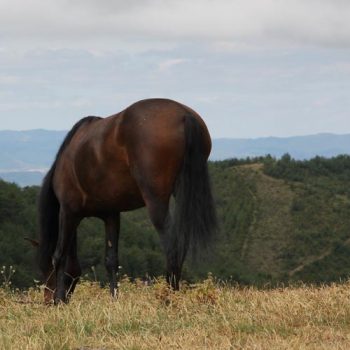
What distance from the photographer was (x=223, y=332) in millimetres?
5539

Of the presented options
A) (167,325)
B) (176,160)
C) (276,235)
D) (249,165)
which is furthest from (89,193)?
(249,165)

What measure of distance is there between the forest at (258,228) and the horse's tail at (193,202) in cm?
3669

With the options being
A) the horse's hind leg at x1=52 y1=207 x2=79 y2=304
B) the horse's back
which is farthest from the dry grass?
the horse's back

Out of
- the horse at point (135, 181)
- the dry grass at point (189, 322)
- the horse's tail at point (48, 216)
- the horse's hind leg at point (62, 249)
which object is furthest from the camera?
the horse's tail at point (48, 216)

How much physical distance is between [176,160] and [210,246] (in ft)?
3.13

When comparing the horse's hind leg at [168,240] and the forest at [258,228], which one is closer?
the horse's hind leg at [168,240]

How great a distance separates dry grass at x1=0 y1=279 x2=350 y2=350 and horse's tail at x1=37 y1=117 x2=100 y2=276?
1358 millimetres

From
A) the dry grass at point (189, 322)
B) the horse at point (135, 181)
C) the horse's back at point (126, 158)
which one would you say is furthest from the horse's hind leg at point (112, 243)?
the dry grass at point (189, 322)

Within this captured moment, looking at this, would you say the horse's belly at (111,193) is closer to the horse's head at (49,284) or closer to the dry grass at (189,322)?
the horse's head at (49,284)

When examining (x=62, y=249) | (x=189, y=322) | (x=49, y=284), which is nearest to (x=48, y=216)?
(x=62, y=249)

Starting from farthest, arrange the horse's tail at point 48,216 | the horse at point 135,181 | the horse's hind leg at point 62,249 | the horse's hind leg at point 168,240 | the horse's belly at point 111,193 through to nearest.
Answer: the horse's tail at point 48,216
the horse's hind leg at point 62,249
the horse's belly at point 111,193
the horse at point 135,181
the horse's hind leg at point 168,240

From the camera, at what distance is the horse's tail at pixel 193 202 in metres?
7.44

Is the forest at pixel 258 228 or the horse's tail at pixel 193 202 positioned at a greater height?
the horse's tail at pixel 193 202

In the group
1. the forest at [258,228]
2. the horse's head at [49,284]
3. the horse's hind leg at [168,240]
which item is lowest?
the forest at [258,228]
